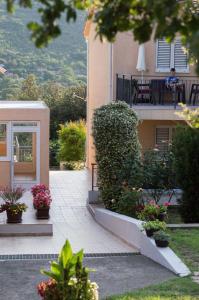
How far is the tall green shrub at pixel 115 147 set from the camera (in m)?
17.3

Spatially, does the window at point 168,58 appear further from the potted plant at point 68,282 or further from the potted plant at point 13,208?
the potted plant at point 68,282

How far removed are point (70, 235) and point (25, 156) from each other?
330 inches

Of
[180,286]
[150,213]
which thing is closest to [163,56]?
[150,213]

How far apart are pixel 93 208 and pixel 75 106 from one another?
27.0 metres

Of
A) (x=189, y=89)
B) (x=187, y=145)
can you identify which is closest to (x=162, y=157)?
(x=187, y=145)

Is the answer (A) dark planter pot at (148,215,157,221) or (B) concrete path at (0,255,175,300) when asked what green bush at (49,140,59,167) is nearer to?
(A) dark planter pot at (148,215,157,221)

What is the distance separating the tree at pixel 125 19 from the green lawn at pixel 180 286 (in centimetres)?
541

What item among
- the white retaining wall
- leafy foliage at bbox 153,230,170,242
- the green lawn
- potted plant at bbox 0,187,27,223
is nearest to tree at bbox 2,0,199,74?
the green lawn

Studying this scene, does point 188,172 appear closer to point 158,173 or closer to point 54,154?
point 158,173

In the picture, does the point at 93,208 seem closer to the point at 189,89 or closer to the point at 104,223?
the point at 104,223

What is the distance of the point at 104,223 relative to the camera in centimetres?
1725

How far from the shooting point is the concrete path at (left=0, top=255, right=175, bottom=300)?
1041cm

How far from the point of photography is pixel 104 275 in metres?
11.5

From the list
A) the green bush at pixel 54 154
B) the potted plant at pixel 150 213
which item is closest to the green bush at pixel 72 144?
the green bush at pixel 54 154
